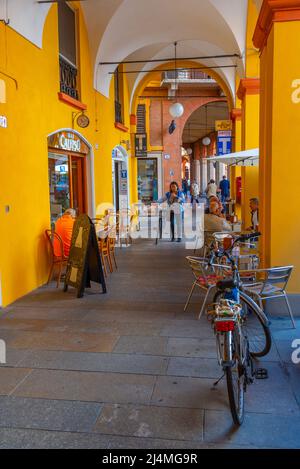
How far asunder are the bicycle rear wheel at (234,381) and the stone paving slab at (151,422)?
0.79 feet

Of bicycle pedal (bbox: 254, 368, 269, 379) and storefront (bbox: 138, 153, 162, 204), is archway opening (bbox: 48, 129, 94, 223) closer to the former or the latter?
bicycle pedal (bbox: 254, 368, 269, 379)

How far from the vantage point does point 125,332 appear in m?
4.55

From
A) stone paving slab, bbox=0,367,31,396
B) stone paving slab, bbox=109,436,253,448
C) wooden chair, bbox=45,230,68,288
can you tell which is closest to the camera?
stone paving slab, bbox=109,436,253,448

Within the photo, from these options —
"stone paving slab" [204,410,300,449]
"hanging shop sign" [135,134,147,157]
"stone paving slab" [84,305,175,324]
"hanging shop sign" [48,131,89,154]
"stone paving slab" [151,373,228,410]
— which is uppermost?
"hanging shop sign" [135,134,147,157]

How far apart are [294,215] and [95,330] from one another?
245 centimetres

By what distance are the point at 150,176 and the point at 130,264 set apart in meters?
11.4

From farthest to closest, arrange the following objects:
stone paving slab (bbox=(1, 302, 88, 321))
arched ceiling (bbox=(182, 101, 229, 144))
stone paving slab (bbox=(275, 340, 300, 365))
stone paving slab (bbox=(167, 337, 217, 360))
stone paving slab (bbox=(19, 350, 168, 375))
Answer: arched ceiling (bbox=(182, 101, 229, 144))
stone paving slab (bbox=(1, 302, 88, 321))
stone paving slab (bbox=(167, 337, 217, 360))
stone paving slab (bbox=(275, 340, 300, 365))
stone paving slab (bbox=(19, 350, 168, 375))

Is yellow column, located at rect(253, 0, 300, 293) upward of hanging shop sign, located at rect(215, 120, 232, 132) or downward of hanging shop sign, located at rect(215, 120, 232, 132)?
downward

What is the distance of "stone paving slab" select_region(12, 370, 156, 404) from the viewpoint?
318 centimetres

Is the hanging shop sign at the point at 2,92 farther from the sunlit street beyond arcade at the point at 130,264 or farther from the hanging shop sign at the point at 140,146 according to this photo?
the hanging shop sign at the point at 140,146

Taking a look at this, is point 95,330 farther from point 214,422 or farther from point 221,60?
point 221,60

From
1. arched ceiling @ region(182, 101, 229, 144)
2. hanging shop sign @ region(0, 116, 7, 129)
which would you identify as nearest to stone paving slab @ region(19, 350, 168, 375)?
hanging shop sign @ region(0, 116, 7, 129)
